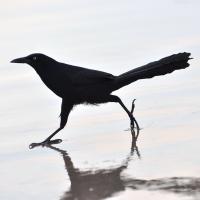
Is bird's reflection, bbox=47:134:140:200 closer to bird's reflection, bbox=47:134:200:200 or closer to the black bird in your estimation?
bird's reflection, bbox=47:134:200:200

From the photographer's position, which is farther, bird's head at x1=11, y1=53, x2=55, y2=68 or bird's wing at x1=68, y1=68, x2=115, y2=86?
bird's head at x1=11, y1=53, x2=55, y2=68

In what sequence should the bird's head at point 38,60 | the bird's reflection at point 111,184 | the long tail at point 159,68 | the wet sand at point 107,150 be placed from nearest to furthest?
the bird's reflection at point 111,184 < the wet sand at point 107,150 < the long tail at point 159,68 < the bird's head at point 38,60

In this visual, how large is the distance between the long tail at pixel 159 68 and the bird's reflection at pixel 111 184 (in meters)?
1.42

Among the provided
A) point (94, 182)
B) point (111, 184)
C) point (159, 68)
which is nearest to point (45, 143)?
point (159, 68)

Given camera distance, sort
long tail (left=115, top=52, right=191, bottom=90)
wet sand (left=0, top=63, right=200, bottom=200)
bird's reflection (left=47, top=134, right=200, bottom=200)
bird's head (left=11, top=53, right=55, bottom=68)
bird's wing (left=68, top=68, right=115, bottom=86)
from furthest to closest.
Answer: bird's head (left=11, top=53, right=55, bottom=68), bird's wing (left=68, top=68, right=115, bottom=86), long tail (left=115, top=52, right=191, bottom=90), wet sand (left=0, top=63, right=200, bottom=200), bird's reflection (left=47, top=134, right=200, bottom=200)

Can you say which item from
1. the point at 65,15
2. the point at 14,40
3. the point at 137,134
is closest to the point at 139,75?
the point at 137,134

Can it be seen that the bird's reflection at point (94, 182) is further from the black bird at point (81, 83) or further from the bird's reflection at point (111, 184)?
the black bird at point (81, 83)

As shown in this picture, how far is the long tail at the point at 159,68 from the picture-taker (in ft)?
20.4

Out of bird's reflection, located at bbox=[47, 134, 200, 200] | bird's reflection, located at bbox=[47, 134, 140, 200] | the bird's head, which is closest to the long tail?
the bird's head

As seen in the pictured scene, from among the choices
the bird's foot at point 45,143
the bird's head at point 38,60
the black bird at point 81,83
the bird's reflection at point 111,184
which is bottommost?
the bird's reflection at point 111,184

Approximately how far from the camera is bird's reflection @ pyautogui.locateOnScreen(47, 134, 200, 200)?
4.18 m

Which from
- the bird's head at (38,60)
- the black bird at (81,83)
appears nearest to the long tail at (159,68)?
the black bird at (81,83)

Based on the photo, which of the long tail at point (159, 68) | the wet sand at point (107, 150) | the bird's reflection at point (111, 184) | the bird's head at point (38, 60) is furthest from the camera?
the bird's head at point (38, 60)

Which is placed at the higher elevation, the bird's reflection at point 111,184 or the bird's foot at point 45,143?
the bird's foot at point 45,143
